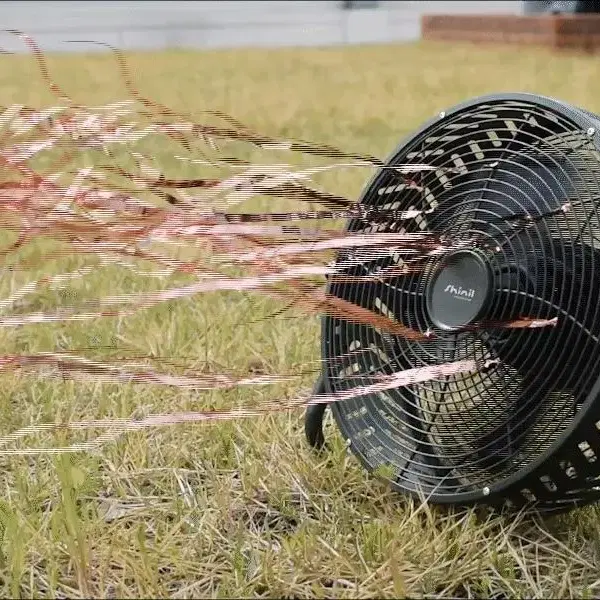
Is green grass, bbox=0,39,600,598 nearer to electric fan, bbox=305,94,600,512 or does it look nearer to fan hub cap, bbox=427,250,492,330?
electric fan, bbox=305,94,600,512

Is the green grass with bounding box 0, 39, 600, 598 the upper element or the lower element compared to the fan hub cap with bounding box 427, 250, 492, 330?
lower

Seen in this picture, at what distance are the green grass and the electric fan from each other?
0.05 meters

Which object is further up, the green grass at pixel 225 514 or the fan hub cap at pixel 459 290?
the fan hub cap at pixel 459 290

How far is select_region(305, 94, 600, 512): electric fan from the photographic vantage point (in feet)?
2.65

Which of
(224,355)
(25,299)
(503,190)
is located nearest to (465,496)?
(503,190)

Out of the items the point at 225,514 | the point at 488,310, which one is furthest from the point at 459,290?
the point at 225,514

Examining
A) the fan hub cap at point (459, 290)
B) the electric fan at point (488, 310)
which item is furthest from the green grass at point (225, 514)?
the fan hub cap at point (459, 290)

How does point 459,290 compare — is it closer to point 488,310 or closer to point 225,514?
point 488,310

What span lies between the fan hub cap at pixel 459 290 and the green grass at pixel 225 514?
0.18 metres

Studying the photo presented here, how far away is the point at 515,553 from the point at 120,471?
430 millimetres

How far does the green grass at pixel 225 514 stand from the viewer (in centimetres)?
82

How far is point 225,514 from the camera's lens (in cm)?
93

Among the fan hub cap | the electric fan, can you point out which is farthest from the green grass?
the fan hub cap

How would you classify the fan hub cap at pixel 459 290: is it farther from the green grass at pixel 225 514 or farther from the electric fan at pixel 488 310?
the green grass at pixel 225 514
